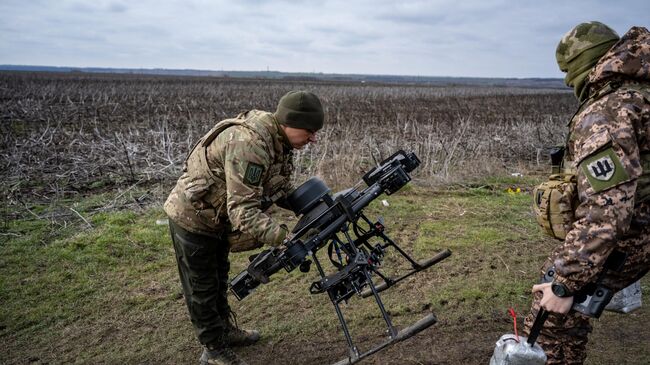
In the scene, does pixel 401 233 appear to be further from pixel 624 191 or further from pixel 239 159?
pixel 624 191

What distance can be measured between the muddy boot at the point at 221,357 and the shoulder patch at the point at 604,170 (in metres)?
2.97

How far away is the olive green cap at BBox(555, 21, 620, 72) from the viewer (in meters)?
2.70

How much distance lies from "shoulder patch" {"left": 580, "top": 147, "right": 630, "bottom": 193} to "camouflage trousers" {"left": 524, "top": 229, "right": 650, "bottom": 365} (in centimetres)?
60

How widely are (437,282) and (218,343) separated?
8.59 feet

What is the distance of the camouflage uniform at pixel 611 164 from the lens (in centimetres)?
239

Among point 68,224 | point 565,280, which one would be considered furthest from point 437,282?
point 68,224

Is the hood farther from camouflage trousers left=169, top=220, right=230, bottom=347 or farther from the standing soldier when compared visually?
camouflage trousers left=169, top=220, right=230, bottom=347

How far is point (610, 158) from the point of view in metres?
2.39

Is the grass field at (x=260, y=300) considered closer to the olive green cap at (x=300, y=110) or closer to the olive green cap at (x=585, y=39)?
the olive green cap at (x=300, y=110)

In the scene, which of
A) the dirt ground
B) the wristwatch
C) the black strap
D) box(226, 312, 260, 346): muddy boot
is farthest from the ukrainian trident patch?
box(226, 312, 260, 346): muddy boot

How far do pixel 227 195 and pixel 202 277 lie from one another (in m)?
0.86

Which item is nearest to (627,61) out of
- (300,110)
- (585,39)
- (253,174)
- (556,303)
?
(585,39)

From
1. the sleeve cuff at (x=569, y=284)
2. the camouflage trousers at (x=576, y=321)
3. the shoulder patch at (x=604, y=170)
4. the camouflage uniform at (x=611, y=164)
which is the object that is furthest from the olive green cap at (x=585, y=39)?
the sleeve cuff at (x=569, y=284)

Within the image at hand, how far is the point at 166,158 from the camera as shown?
1039 centimetres
